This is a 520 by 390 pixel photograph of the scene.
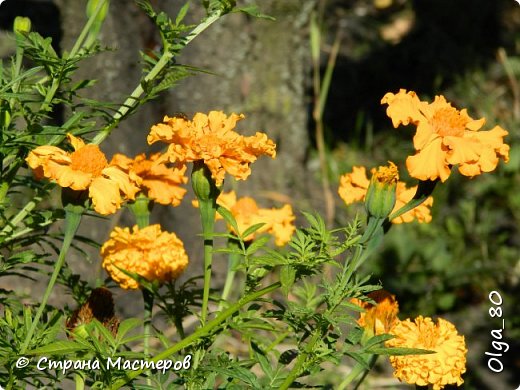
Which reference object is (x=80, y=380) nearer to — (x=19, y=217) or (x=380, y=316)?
(x=19, y=217)

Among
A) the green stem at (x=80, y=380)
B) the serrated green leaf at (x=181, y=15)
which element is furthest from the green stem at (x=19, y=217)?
the serrated green leaf at (x=181, y=15)

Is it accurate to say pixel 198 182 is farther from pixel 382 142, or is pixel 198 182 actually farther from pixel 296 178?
pixel 382 142

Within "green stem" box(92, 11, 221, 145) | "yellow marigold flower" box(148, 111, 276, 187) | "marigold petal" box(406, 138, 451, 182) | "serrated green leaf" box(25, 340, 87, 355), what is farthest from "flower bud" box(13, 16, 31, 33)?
"marigold petal" box(406, 138, 451, 182)

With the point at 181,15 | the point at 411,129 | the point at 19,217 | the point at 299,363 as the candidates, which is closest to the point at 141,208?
the point at 19,217

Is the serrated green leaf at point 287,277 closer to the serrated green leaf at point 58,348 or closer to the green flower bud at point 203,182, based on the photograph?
the green flower bud at point 203,182

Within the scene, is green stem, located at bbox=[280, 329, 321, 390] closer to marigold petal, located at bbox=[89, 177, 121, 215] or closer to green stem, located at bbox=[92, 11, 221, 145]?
marigold petal, located at bbox=[89, 177, 121, 215]

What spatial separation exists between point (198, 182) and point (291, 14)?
194 cm

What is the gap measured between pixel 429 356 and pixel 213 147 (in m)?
0.42

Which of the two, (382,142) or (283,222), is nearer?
(283,222)

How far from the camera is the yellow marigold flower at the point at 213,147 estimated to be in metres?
1.25

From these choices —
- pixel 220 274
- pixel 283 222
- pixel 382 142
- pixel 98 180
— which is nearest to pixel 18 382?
pixel 98 180

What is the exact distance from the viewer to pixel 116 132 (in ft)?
8.97

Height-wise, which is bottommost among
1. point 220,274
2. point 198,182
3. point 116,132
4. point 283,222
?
point 220,274

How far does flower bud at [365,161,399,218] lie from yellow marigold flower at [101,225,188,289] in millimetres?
354
